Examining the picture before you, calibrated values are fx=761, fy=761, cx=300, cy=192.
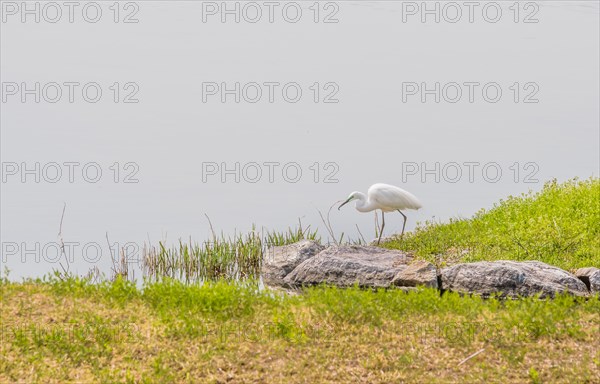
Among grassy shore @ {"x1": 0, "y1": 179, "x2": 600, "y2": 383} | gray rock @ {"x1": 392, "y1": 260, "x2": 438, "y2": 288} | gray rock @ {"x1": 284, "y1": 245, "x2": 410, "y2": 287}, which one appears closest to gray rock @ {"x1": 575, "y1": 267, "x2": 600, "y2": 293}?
grassy shore @ {"x1": 0, "y1": 179, "x2": 600, "y2": 383}

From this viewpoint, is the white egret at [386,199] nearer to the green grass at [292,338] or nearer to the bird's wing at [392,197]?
the bird's wing at [392,197]

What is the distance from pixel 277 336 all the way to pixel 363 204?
793 centimetres

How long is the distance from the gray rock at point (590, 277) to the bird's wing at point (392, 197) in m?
4.43

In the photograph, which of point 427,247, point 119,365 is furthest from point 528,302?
point 427,247

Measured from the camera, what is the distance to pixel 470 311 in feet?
29.2

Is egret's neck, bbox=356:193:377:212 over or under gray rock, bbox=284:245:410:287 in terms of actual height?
over

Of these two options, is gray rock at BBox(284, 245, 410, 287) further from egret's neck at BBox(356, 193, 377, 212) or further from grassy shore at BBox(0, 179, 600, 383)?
grassy shore at BBox(0, 179, 600, 383)

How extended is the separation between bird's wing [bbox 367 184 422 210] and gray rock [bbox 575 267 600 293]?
14.5 feet

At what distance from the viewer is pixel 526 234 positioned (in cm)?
1486

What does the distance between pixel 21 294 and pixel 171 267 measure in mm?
5790

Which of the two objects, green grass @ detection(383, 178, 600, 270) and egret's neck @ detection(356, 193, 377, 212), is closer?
green grass @ detection(383, 178, 600, 270)

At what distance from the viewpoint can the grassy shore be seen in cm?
763

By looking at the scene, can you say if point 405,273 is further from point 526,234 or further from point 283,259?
point 526,234

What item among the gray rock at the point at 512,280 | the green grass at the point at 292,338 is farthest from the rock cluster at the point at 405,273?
the green grass at the point at 292,338
